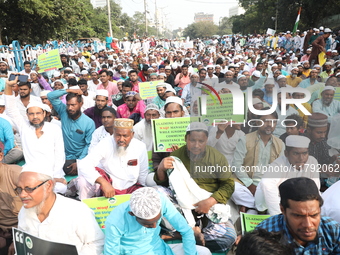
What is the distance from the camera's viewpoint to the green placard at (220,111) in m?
2.56

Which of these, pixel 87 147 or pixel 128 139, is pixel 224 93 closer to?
pixel 128 139

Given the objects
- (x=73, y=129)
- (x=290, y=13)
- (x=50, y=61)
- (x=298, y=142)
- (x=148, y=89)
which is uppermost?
(x=290, y=13)

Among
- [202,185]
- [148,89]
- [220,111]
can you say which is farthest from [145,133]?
[148,89]

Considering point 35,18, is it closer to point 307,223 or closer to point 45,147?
point 45,147

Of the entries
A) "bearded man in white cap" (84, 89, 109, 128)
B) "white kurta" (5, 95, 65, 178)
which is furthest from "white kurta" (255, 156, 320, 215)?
"bearded man in white cap" (84, 89, 109, 128)

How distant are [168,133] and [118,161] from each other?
669 millimetres

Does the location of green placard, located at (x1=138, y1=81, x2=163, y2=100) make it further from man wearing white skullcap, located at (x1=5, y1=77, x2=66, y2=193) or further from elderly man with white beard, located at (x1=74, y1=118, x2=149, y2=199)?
elderly man with white beard, located at (x1=74, y1=118, x2=149, y2=199)

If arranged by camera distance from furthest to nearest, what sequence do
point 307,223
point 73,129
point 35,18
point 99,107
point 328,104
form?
point 35,18 < point 99,107 < point 73,129 < point 328,104 < point 307,223

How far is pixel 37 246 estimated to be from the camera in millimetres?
1885

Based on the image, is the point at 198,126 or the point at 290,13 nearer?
the point at 198,126

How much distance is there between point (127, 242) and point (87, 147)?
8.43 ft

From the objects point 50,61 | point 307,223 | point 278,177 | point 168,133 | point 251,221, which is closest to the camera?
point 307,223

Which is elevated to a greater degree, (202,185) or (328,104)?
(328,104)

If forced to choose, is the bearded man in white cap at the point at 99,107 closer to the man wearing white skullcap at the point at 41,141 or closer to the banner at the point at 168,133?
the man wearing white skullcap at the point at 41,141
